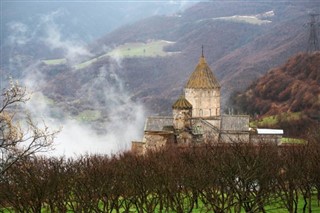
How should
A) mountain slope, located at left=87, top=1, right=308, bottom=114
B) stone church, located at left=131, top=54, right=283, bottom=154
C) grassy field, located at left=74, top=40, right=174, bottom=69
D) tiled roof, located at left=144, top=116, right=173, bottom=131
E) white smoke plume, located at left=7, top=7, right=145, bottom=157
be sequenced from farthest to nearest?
grassy field, located at left=74, top=40, right=174, bottom=69
mountain slope, located at left=87, top=1, right=308, bottom=114
white smoke plume, located at left=7, top=7, right=145, bottom=157
tiled roof, located at left=144, top=116, right=173, bottom=131
stone church, located at left=131, top=54, right=283, bottom=154

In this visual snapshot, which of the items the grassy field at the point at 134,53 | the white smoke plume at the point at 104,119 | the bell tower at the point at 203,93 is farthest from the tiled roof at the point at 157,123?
the grassy field at the point at 134,53

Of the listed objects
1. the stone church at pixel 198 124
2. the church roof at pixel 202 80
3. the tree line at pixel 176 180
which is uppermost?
the church roof at pixel 202 80

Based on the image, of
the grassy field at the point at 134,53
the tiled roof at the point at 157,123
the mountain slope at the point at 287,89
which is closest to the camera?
the tiled roof at the point at 157,123

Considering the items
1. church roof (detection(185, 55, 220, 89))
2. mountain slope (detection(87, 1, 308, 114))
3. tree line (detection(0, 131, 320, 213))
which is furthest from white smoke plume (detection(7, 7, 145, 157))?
tree line (detection(0, 131, 320, 213))

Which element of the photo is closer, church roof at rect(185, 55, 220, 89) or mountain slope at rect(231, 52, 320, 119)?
church roof at rect(185, 55, 220, 89)

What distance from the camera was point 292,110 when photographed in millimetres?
93125

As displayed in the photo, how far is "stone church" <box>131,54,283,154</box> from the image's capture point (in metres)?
47.1

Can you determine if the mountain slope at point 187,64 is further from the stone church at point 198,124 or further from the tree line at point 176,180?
the tree line at point 176,180

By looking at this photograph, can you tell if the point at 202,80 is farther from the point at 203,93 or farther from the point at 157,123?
the point at 157,123

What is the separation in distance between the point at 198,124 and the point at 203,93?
4.41 metres

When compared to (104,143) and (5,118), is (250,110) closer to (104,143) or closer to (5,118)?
(104,143)

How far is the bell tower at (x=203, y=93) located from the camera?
52.7m

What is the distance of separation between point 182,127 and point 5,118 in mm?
27398

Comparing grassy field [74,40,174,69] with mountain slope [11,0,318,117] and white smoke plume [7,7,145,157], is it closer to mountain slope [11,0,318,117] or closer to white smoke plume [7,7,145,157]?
mountain slope [11,0,318,117]
